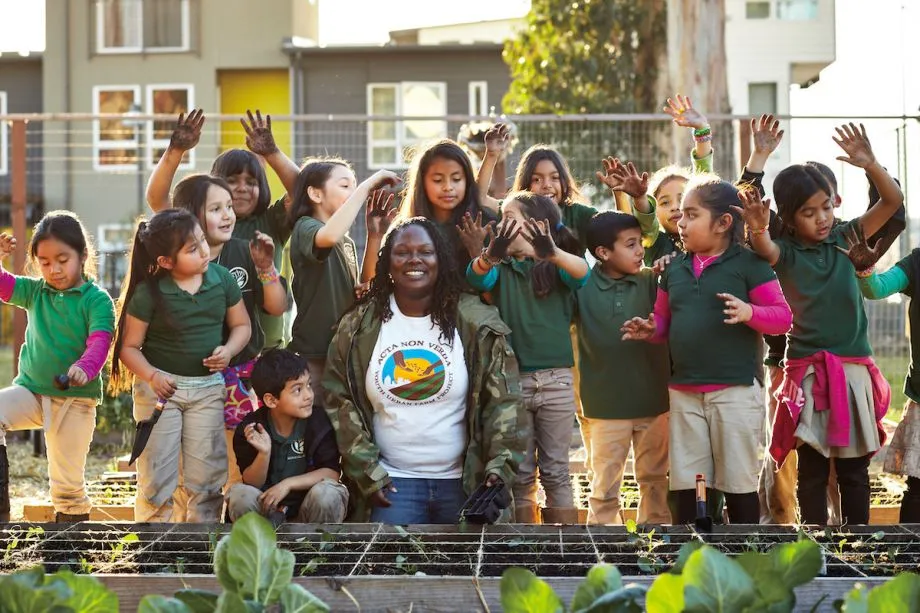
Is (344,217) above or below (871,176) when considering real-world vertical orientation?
below

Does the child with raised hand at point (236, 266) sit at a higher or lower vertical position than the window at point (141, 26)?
lower

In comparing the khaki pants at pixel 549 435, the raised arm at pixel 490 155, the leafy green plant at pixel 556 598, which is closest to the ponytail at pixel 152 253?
the raised arm at pixel 490 155

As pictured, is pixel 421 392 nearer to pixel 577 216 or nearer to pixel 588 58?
pixel 577 216

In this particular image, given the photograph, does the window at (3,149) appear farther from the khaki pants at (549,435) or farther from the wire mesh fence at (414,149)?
the khaki pants at (549,435)

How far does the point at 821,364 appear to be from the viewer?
16.5 ft

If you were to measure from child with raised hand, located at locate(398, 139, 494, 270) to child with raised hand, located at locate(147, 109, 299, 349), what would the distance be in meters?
0.74

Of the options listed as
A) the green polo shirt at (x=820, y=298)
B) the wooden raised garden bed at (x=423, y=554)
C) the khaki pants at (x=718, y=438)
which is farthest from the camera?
the green polo shirt at (x=820, y=298)

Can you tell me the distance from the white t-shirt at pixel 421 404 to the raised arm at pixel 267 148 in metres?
1.30

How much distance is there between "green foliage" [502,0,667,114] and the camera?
1808 cm

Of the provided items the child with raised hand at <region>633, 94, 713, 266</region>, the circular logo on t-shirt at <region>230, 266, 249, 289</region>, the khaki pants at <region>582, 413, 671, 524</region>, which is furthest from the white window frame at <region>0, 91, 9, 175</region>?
the khaki pants at <region>582, 413, 671, 524</region>

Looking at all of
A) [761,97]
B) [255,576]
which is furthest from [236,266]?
[761,97]

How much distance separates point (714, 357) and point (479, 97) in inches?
749

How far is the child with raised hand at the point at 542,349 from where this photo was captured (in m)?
5.10

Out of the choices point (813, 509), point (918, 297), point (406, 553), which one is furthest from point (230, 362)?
point (918, 297)
